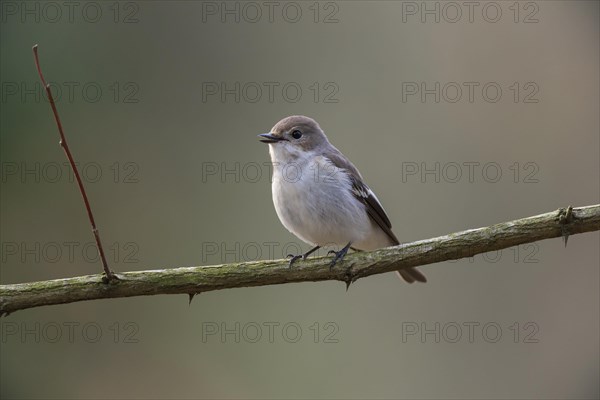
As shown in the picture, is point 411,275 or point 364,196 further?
point 411,275

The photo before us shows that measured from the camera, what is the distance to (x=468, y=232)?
11.2ft

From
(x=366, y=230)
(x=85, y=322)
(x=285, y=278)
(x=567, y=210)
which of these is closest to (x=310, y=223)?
(x=366, y=230)

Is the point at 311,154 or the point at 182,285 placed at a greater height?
the point at 311,154

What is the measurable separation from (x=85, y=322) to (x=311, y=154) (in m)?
3.56

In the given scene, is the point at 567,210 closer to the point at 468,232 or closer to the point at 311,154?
the point at 468,232

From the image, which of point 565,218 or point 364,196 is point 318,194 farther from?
point 565,218

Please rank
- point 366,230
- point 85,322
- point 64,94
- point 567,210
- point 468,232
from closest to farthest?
point 567,210 < point 468,232 < point 366,230 < point 85,322 < point 64,94

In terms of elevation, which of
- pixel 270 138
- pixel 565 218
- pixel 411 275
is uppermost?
pixel 270 138

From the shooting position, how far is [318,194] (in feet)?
14.7

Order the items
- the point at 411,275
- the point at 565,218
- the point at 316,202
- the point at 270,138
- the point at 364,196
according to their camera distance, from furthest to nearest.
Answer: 1. the point at 411,275
2. the point at 364,196
3. the point at 270,138
4. the point at 316,202
5. the point at 565,218

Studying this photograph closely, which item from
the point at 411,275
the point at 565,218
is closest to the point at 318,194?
the point at 411,275

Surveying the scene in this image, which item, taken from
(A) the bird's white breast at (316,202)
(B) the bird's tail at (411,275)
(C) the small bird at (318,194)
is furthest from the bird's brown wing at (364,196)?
(B) the bird's tail at (411,275)

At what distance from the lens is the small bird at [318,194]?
4.47 metres

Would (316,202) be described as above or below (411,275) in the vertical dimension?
above
